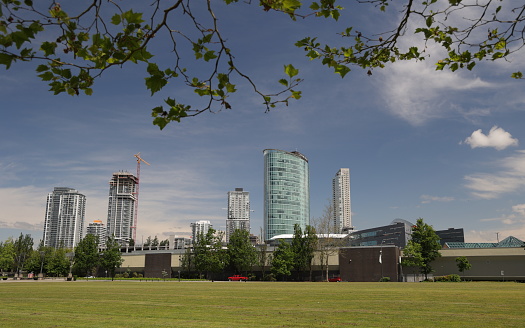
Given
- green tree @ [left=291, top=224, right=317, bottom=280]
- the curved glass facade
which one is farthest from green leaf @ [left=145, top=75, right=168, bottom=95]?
the curved glass facade

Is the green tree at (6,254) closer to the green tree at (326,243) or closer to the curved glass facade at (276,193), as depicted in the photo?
the green tree at (326,243)

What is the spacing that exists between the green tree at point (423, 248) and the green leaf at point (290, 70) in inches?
2708

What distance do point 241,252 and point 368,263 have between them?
79.8ft

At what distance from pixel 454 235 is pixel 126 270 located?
15935cm

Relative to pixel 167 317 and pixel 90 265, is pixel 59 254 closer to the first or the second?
pixel 90 265

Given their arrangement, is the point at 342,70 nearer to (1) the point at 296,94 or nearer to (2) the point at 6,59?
(1) the point at 296,94

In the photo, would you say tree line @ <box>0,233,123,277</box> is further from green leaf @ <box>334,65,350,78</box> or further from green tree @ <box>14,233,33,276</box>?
green leaf @ <box>334,65,350,78</box>

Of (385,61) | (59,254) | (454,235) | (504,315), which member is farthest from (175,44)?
(454,235)

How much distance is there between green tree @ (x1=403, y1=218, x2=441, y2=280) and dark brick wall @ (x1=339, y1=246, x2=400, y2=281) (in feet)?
9.49

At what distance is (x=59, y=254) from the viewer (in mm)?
97062

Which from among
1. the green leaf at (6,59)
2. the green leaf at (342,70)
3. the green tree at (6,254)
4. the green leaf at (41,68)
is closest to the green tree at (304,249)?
Result: the green tree at (6,254)

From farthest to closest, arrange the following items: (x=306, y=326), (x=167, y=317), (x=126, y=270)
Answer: (x=126, y=270) → (x=167, y=317) → (x=306, y=326)

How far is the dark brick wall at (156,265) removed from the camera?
8850 cm

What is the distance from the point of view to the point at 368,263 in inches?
2844
